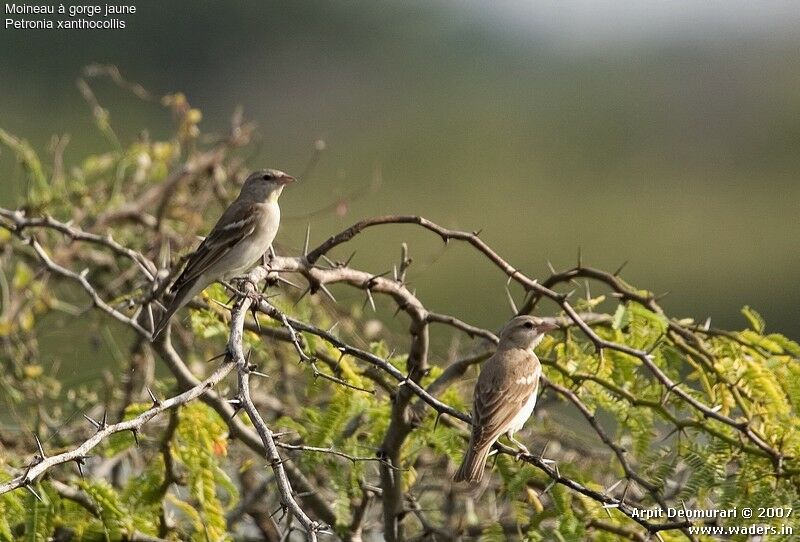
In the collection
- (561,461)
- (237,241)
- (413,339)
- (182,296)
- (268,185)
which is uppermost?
(268,185)

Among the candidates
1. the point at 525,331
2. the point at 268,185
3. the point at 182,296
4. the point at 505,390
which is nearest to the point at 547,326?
the point at 525,331

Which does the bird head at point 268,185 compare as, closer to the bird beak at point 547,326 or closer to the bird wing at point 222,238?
the bird wing at point 222,238

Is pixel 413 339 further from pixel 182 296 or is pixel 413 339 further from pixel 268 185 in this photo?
pixel 268 185

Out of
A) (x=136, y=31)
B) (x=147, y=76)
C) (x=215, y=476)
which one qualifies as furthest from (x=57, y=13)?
(x=136, y=31)

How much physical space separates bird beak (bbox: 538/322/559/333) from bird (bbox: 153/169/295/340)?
1.36 metres

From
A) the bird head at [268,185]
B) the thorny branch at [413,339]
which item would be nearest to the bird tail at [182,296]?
the thorny branch at [413,339]

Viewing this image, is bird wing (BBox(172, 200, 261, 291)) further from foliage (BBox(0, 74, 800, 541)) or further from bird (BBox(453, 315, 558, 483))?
bird (BBox(453, 315, 558, 483))

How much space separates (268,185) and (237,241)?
517 millimetres

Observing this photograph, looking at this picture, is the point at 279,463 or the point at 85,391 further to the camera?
the point at 85,391

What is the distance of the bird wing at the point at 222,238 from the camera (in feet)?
17.9

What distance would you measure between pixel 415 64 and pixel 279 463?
111 ft

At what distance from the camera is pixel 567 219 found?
27.0 meters

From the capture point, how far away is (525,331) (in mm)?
5242

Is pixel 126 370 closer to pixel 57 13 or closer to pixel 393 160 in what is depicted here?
pixel 57 13
